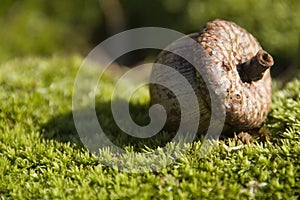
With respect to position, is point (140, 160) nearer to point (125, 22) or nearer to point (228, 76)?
point (228, 76)

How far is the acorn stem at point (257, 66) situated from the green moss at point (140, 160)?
710 mm

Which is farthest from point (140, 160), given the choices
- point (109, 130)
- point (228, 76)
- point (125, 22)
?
point (125, 22)

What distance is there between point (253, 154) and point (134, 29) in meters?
6.59

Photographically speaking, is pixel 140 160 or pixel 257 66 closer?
pixel 140 160

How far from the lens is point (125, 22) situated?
33.7ft

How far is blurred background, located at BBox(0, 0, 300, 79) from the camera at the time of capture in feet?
28.5

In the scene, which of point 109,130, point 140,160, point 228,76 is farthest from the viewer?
point 109,130

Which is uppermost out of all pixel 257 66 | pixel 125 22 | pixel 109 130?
pixel 125 22

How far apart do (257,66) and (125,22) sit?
6293 mm

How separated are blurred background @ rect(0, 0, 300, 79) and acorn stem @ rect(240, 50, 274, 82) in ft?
12.4

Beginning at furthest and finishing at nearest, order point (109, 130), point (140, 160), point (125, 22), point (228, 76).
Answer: point (125, 22) → point (109, 130) → point (228, 76) → point (140, 160)

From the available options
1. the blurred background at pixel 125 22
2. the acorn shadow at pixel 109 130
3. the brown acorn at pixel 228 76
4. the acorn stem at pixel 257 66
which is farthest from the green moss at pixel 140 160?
the blurred background at pixel 125 22

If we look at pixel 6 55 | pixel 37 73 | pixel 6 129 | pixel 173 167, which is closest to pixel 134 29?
pixel 6 55

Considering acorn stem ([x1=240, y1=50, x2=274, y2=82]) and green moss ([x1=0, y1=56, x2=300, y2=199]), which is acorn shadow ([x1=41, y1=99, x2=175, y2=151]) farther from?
acorn stem ([x1=240, y1=50, x2=274, y2=82])
